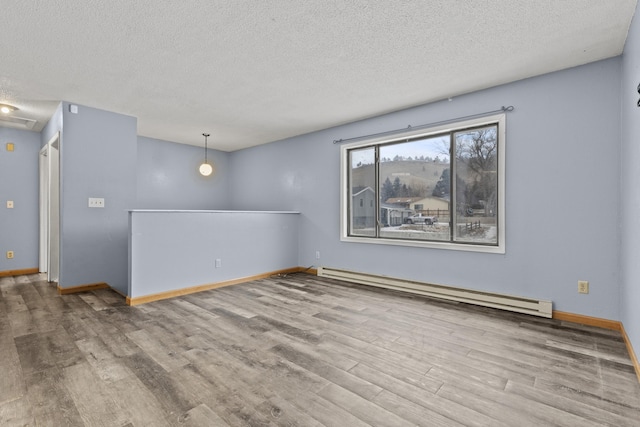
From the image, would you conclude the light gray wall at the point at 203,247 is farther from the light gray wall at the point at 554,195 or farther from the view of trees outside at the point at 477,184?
the view of trees outside at the point at 477,184

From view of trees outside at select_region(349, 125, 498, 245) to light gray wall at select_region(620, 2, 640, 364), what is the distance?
110cm

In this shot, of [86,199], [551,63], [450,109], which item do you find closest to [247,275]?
[86,199]

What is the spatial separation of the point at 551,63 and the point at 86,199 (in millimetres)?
5739

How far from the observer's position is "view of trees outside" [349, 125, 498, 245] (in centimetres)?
371

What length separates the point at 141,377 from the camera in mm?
2047

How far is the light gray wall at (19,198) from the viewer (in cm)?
514

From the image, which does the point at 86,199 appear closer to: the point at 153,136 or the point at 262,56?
the point at 153,136

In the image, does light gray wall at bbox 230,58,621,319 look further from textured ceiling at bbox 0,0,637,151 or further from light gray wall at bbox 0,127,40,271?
light gray wall at bbox 0,127,40,271

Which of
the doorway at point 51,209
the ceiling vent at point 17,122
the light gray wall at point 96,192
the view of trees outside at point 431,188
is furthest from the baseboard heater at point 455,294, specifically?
the ceiling vent at point 17,122

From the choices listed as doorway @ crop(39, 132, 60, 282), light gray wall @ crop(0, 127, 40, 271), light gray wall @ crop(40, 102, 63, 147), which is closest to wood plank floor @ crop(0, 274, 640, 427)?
doorway @ crop(39, 132, 60, 282)

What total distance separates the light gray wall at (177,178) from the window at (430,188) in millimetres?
3499

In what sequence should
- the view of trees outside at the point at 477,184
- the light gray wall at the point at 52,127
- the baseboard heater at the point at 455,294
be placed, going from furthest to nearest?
the light gray wall at the point at 52,127
the view of trees outside at the point at 477,184
the baseboard heater at the point at 455,294

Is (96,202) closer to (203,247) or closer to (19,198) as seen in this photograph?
(203,247)

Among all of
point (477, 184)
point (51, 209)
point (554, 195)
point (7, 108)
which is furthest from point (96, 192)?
point (554, 195)
